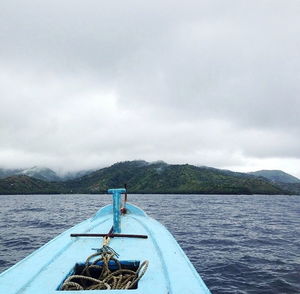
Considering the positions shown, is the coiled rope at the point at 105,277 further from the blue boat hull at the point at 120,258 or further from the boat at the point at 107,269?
the blue boat hull at the point at 120,258

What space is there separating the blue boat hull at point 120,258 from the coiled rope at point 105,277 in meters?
0.18

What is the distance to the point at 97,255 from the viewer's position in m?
7.21

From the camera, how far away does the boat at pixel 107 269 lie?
215 inches

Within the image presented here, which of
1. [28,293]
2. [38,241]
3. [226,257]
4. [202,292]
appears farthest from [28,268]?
[38,241]

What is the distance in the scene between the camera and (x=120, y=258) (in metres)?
7.37

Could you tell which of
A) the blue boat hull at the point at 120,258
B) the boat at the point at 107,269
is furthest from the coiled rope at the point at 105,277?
the blue boat hull at the point at 120,258

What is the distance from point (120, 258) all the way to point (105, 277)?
1.23 meters

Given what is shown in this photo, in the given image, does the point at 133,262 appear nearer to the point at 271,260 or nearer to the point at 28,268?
the point at 28,268

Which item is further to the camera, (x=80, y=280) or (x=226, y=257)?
(x=226, y=257)

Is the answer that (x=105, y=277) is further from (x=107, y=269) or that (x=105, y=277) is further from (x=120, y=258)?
(x=120, y=258)

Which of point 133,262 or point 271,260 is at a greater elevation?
point 133,262

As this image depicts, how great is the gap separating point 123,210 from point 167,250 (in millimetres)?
7752

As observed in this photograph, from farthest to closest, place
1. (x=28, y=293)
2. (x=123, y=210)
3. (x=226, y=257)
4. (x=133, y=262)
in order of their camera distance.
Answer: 1. (x=226, y=257)
2. (x=123, y=210)
3. (x=133, y=262)
4. (x=28, y=293)

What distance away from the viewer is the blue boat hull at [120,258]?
547cm
